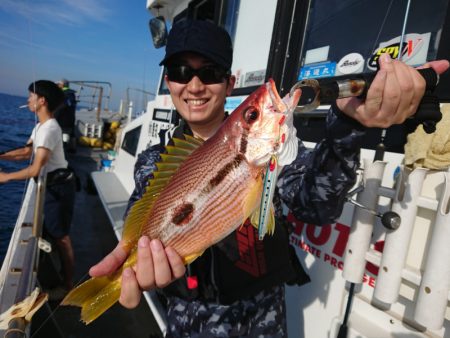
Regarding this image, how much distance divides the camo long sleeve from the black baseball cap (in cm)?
93

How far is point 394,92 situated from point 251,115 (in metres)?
0.55

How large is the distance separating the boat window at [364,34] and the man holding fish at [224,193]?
83 centimetres

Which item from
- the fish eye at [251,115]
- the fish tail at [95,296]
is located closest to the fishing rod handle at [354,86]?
the fish eye at [251,115]

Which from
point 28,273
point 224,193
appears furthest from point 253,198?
point 28,273

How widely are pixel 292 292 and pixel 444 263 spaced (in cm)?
130

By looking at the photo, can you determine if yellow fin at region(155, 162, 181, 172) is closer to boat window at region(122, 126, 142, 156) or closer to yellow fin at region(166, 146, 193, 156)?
yellow fin at region(166, 146, 193, 156)

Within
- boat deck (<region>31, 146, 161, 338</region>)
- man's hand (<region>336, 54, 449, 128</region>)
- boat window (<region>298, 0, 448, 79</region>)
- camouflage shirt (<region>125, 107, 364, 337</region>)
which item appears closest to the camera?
man's hand (<region>336, 54, 449, 128</region>)

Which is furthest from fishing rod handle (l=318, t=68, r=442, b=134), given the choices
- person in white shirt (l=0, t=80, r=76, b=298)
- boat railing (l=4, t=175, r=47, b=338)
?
person in white shirt (l=0, t=80, r=76, b=298)

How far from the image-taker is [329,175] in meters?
1.57

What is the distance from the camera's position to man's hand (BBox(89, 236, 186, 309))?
1.47 metres

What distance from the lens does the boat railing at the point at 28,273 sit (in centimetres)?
184

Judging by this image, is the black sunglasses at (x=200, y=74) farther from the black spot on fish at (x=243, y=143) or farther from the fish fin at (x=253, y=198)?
the fish fin at (x=253, y=198)

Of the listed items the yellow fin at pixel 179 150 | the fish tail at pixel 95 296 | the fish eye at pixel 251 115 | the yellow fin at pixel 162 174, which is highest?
the fish eye at pixel 251 115

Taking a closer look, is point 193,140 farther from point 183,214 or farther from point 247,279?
point 247,279
